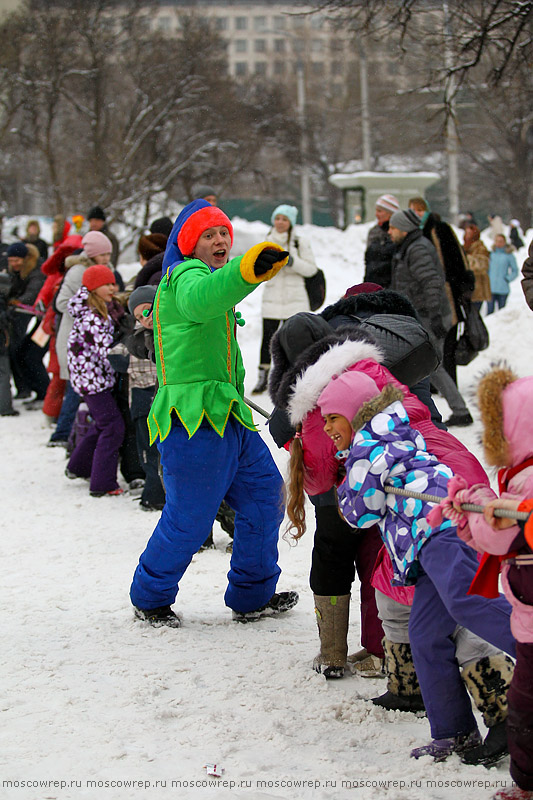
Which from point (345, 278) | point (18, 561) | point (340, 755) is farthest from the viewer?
point (345, 278)

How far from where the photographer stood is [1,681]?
381 centimetres

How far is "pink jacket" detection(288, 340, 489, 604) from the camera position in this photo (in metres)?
3.25

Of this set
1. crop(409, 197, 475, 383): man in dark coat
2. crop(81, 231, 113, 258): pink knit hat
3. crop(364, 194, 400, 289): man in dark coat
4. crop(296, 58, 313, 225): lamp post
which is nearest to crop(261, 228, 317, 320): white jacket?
crop(364, 194, 400, 289): man in dark coat

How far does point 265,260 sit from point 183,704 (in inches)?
66.3

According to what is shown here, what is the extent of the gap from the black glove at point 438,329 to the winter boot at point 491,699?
5420mm

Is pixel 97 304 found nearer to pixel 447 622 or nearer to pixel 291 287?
pixel 291 287

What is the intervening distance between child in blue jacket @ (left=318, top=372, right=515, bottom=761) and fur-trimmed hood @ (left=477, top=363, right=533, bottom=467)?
0.35 meters

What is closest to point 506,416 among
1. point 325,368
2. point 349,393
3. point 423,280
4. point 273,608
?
point 349,393

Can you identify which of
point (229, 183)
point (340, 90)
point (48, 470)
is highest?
point (340, 90)

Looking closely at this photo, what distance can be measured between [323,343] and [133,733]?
156 cm

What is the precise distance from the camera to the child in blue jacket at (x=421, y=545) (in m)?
2.95

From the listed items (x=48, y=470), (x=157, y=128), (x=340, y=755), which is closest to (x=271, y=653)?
(x=340, y=755)

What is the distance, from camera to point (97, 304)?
24.3 feet

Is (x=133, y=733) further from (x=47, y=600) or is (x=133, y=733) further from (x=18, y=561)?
(x=18, y=561)
